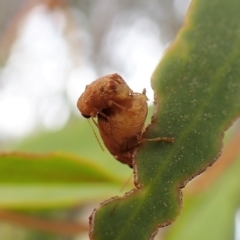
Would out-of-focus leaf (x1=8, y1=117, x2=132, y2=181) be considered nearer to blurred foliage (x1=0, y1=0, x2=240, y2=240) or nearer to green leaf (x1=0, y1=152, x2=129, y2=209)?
blurred foliage (x1=0, y1=0, x2=240, y2=240)

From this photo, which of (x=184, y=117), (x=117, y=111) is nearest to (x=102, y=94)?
(x=117, y=111)

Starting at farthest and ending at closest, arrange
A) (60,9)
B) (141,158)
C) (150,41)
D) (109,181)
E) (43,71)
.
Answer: (150,41)
(43,71)
(60,9)
(109,181)
(141,158)

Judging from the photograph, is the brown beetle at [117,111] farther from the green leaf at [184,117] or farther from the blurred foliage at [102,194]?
the blurred foliage at [102,194]

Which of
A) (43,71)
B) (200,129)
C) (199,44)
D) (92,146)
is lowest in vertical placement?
(200,129)

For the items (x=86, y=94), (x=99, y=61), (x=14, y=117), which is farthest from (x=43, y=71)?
(x=86, y=94)

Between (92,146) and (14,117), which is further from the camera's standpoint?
(14,117)

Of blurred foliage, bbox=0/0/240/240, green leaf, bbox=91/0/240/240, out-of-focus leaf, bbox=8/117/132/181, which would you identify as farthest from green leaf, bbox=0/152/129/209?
green leaf, bbox=91/0/240/240

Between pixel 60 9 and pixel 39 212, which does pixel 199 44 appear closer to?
pixel 39 212

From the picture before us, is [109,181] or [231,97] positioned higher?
[109,181]
